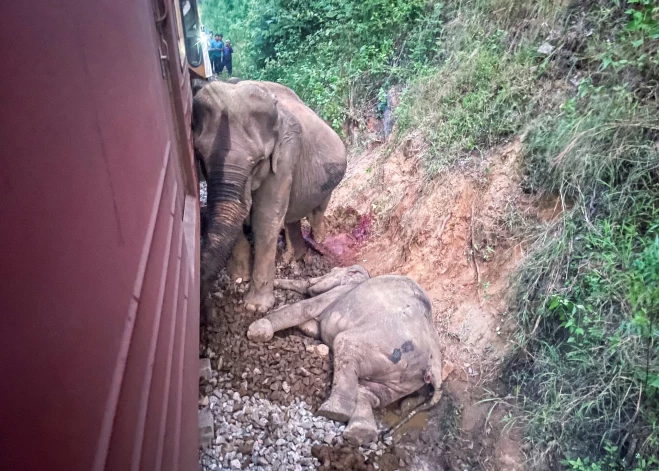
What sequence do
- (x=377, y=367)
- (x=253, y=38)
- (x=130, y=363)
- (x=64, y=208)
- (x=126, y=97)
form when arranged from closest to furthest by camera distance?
(x=64, y=208), (x=130, y=363), (x=126, y=97), (x=377, y=367), (x=253, y=38)

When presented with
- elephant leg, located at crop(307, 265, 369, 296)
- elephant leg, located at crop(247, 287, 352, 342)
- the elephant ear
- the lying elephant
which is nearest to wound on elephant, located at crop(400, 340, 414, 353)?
the lying elephant

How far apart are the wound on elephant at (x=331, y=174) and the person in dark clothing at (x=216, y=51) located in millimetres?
5457

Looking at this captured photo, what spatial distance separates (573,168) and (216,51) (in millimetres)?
7073

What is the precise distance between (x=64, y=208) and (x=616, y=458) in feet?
8.93

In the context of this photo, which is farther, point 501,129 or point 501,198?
point 501,129

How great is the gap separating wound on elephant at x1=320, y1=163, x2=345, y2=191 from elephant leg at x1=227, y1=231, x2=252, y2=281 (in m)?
0.83

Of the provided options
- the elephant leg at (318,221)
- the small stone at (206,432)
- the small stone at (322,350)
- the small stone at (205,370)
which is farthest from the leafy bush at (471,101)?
the small stone at (206,432)

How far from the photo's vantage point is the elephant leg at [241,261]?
13.3 feet

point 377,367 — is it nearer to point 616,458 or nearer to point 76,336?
point 616,458

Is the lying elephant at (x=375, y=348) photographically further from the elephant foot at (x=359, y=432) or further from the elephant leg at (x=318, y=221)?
the elephant leg at (x=318, y=221)

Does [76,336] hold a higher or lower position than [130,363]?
higher

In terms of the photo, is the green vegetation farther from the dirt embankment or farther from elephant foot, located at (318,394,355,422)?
elephant foot, located at (318,394,355,422)

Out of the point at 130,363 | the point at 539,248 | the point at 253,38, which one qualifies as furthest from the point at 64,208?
the point at 253,38

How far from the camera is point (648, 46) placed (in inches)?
133
